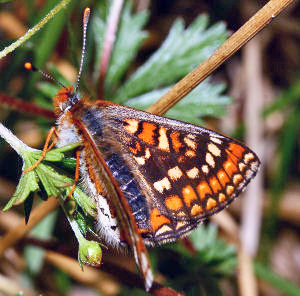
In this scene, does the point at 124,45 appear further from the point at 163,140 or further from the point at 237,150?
the point at 237,150

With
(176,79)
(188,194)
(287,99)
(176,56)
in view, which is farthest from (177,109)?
(287,99)

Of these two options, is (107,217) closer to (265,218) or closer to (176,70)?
(176,70)

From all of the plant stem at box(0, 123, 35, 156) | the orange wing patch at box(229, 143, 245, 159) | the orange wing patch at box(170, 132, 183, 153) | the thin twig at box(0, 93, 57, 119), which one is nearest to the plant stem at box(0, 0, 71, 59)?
the plant stem at box(0, 123, 35, 156)

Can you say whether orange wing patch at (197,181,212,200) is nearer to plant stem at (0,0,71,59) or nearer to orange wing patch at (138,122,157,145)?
orange wing patch at (138,122,157,145)

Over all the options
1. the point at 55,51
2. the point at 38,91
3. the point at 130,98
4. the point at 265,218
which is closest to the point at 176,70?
the point at 130,98

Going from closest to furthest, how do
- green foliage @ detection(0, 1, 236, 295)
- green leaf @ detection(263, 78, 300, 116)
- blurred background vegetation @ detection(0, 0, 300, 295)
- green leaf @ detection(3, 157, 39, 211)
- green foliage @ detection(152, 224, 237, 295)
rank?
green leaf @ detection(3, 157, 39, 211), green foliage @ detection(152, 224, 237, 295), green foliage @ detection(0, 1, 236, 295), blurred background vegetation @ detection(0, 0, 300, 295), green leaf @ detection(263, 78, 300, 116)

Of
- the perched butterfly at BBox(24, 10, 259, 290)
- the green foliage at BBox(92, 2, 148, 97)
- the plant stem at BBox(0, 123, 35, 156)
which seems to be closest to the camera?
the plant stem at BBox(0, 123, 35, 156)

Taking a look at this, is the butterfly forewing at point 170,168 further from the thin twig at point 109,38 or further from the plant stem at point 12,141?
the thin twig at point 109,38
